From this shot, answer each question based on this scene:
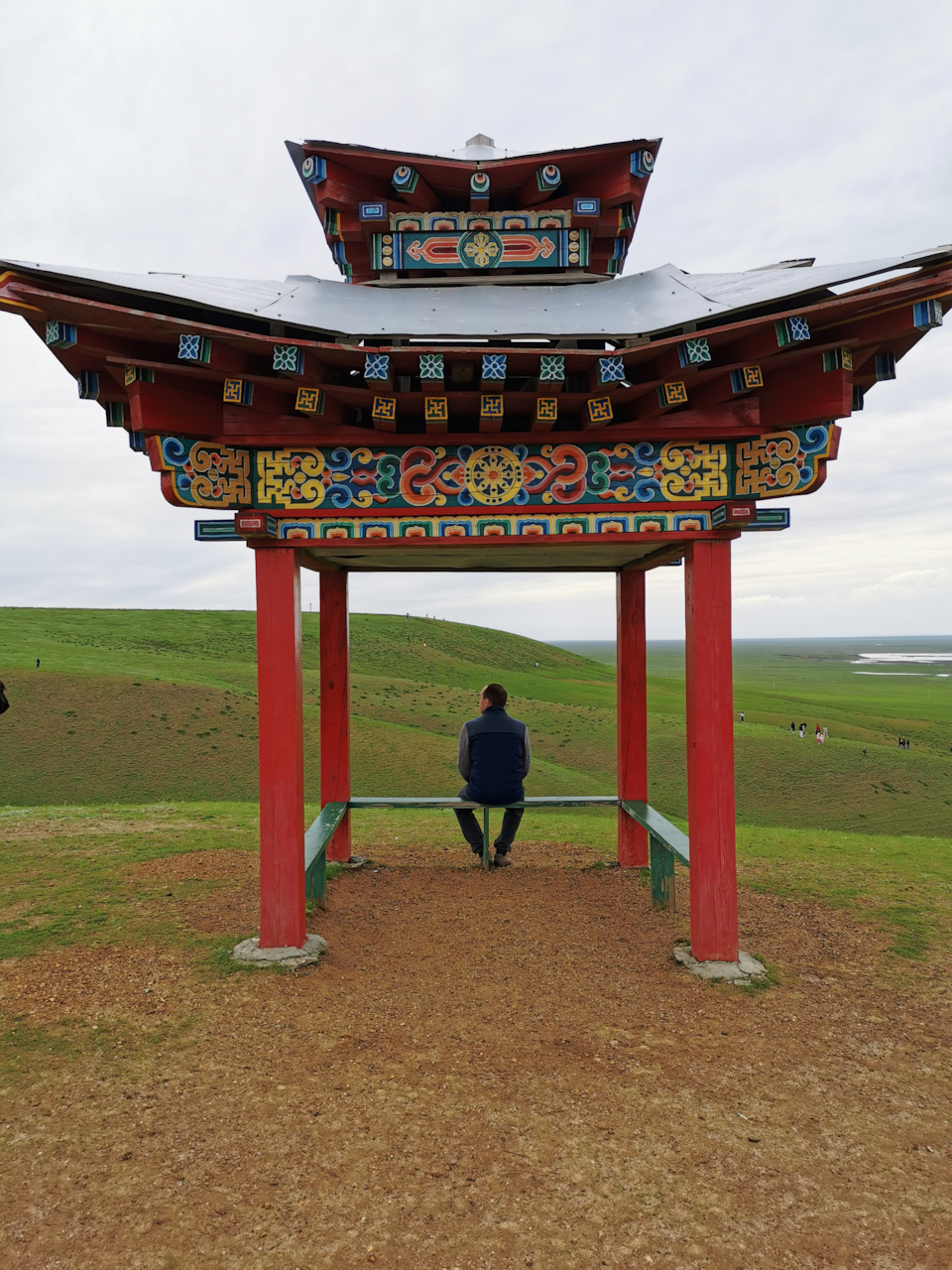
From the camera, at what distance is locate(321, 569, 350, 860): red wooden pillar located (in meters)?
8.11

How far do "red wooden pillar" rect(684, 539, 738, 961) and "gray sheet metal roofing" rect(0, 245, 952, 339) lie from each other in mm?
1675

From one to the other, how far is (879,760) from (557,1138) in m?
25.6

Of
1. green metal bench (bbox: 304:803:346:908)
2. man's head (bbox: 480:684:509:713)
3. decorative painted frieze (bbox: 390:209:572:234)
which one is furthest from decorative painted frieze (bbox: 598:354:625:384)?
green metal bench (bbox: 304:803:346:908)

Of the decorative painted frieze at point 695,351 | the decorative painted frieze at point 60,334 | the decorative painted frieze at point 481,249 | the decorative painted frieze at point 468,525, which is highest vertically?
the decorative painted frieze at point 481,249

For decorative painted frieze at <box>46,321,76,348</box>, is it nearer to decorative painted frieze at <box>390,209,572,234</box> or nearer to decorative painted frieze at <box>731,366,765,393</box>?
decorative painted frieze at <box>390,209,572,234</box>

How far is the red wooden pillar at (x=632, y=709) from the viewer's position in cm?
802

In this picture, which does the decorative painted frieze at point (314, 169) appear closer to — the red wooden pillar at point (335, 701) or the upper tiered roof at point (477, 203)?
the upper tiered roof at point (477, 203)

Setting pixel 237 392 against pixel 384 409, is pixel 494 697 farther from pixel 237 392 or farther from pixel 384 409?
pixel 237 392

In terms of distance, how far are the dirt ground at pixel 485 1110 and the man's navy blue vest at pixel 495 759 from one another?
1732 mm

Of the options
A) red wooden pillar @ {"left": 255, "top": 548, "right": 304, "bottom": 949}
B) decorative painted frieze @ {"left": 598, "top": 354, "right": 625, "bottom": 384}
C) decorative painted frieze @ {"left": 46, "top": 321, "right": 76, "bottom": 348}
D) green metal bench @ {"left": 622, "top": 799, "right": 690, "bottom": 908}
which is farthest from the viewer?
green metal bench @ {"left": 622, "top": 799, "right": 690, "bottom": 908}

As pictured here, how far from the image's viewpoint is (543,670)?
56.0 meters

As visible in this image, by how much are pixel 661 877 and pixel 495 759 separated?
1.99 metres

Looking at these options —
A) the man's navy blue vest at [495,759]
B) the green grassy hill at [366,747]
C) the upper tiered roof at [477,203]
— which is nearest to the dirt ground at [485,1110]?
the man's navy blue vest at [495,759]

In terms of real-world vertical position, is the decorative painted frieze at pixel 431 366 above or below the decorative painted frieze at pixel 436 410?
above
